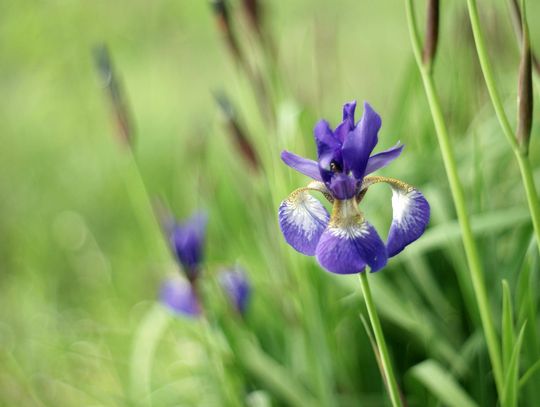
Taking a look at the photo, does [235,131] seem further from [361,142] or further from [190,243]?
[361,142]

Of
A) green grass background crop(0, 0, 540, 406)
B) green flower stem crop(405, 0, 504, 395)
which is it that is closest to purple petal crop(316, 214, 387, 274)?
green flower stem crop(405, 0, 504, 395)

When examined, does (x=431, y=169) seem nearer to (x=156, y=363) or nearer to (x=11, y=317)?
(x=156, y=363)

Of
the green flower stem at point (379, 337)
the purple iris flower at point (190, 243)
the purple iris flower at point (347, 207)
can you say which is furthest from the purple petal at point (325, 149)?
the purple iris flower at point (190, 243)

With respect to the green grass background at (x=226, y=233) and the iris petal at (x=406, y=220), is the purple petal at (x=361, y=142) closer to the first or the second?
the iris petal at (x=406, y=220)

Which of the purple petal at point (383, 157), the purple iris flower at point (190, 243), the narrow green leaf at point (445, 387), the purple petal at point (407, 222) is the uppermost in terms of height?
the purple petal at point (383, 157)

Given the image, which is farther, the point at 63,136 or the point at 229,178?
the point at 63,136

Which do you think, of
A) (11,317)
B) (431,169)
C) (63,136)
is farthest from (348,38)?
(431,169)
